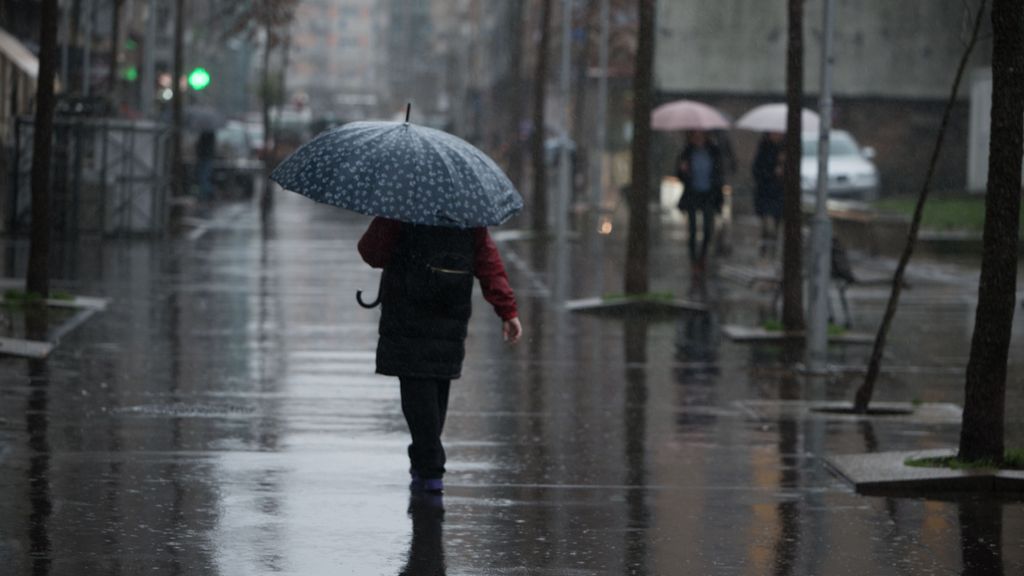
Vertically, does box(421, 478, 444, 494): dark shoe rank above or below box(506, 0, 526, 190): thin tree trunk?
below

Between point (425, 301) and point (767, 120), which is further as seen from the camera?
point (767, 120)

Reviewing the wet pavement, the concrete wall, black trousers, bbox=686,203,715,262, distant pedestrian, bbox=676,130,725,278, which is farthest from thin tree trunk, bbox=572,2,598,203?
the wet pavement

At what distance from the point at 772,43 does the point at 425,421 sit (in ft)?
170

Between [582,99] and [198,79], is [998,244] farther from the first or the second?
[582,99]

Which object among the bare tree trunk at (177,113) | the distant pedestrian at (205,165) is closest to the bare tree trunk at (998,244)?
the bare tree trunk at (177,113)

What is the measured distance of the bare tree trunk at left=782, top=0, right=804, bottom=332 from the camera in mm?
18812

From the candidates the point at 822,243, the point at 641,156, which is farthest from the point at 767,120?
the point at 822,243

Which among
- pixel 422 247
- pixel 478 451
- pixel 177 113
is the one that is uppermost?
pixel 177 113

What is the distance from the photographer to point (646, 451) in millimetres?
11805

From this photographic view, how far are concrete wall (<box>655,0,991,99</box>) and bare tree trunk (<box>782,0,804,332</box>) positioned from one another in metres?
40.5

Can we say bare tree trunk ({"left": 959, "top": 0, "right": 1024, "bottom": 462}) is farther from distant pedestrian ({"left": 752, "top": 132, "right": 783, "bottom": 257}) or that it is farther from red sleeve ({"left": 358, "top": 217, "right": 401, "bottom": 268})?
distant pedestrian ({"left": 752, "top": 132, "right": 783, "bottom": 257})

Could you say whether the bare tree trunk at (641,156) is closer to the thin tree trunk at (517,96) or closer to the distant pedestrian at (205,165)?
the thin tree trunk at (517,96)

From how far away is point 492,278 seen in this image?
9.70 meters

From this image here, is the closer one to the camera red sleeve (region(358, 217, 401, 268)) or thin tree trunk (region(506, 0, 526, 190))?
red sleeve (region(358, 217, 401, 268))
